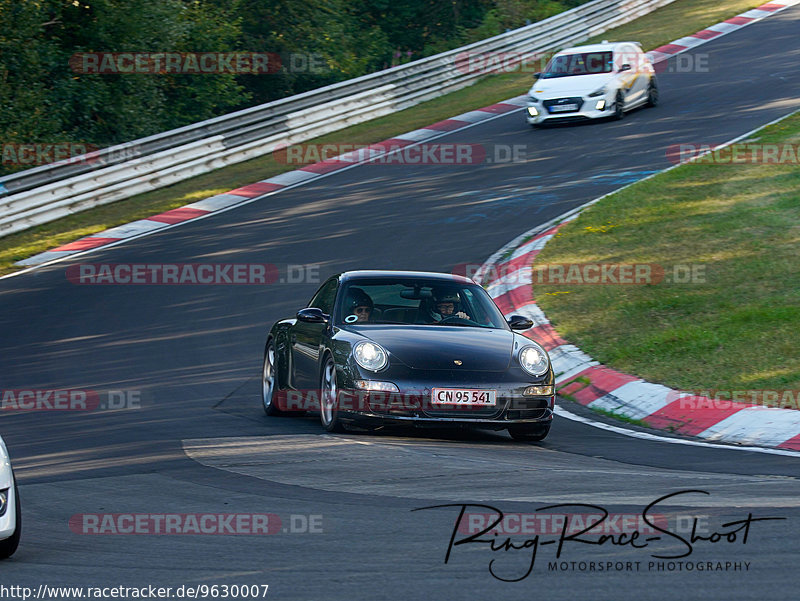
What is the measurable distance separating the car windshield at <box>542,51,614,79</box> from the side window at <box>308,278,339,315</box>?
1491cm

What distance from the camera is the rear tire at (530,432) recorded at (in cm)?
865

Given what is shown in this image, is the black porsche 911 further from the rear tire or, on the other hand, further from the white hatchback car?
the white hatchback car

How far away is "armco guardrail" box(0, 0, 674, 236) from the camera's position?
2070 centimetres

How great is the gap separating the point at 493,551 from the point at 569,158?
55.5 feet

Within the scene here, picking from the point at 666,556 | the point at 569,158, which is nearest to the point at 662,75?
the point at 569,158

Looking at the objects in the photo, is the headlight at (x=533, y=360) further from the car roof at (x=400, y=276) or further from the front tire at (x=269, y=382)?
the front tire at (x=269, y=382)

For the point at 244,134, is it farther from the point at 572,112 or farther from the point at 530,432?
the point at 530,432

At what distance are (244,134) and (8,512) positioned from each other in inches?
810

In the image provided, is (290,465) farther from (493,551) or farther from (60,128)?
(60,128)

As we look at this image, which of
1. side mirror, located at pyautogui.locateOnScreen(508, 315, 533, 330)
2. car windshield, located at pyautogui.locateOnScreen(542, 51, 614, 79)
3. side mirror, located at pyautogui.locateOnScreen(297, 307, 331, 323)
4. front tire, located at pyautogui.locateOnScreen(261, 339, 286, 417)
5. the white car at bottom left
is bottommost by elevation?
front tire, located at pyautogui.locateOnScreen(261, 339, 286, 417)

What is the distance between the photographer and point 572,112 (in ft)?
77.2

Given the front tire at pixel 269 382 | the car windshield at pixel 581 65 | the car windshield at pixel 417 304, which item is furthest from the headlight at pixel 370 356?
the car windshield at pixel 581 65

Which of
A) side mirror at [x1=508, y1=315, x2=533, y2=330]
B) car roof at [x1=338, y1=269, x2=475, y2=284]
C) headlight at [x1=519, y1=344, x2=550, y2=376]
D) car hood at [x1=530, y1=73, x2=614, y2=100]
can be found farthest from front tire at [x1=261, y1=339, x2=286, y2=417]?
car hood at [x1=530, y1=73, x2=614, y2=100]

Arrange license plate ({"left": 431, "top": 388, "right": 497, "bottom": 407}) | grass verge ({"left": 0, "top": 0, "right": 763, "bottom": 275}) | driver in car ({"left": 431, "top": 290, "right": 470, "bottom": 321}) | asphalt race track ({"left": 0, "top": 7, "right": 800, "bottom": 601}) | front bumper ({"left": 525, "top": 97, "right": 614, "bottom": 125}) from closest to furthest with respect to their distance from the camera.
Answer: asphalt race track ({"left": 0, "top": 7, "right": 800, "bottom": 601}), license plate ({"left": 431, "top": 388, "right": 497, "bottom": 407}), driver in car ({"left": 431, "top": 290, "right": 470, "bottom": 321}), grass verge ({"left": 0, "top": 0, "right": 763, "bottom": 275}), front bumper ({"left": 525, "top": 97, "right": 614, "bottom": 125})
